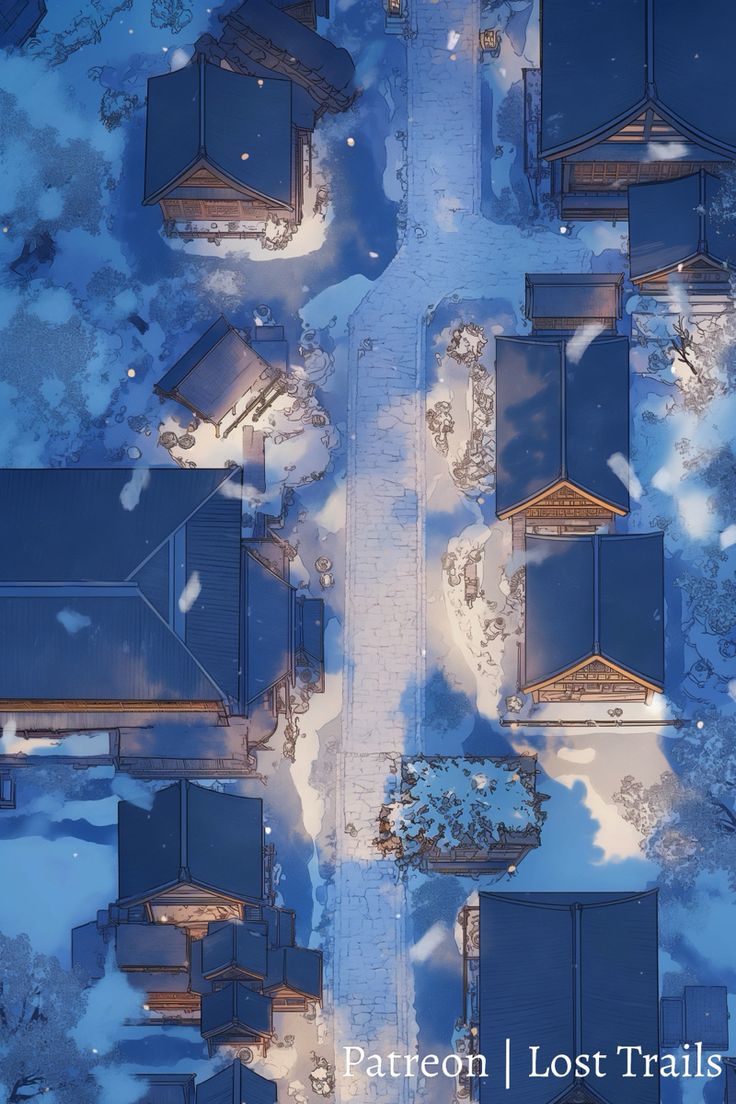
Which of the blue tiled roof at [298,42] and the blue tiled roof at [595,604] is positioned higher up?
the blue tiled roof at [298,42]

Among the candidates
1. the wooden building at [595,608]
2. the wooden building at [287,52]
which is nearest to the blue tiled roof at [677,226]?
the wooden building at [595,608]

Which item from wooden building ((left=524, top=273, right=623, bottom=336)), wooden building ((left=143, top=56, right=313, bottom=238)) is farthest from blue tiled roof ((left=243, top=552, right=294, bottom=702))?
wooden building ((left=524, top=273, right=623, bottom=336))

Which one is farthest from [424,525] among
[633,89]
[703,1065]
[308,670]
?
[703,1065]

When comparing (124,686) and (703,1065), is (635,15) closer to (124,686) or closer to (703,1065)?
(124,686)

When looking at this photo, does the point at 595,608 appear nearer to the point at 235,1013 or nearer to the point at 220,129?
the point at 235,1013

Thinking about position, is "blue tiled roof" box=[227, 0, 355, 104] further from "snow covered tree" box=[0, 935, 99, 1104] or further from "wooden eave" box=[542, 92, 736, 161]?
"snow covered tree" box=[0, 935, 99, 1104]

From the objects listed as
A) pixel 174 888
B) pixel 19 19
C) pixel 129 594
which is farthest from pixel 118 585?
pixel 19 19

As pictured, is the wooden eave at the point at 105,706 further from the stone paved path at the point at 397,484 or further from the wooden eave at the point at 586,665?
the wooden eave at the point at 586,665
